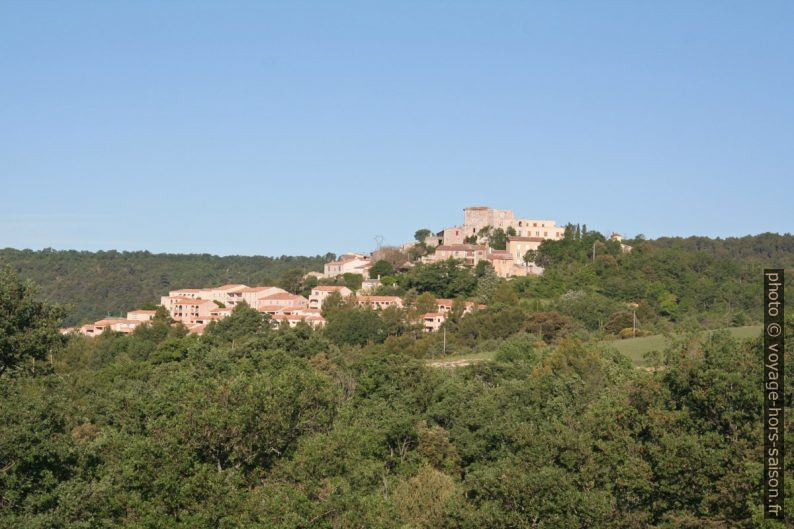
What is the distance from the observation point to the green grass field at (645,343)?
5639 centimetres

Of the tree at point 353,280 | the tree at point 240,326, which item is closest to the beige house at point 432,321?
the tree at point 240,326

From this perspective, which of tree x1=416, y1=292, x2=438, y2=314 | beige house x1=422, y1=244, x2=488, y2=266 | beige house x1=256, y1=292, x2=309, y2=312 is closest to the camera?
tree x1=416, y1=292, x2=438, y2=314

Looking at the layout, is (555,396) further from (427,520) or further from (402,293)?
(402,293)

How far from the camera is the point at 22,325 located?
2398 centimetres

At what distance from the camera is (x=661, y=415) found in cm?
2420

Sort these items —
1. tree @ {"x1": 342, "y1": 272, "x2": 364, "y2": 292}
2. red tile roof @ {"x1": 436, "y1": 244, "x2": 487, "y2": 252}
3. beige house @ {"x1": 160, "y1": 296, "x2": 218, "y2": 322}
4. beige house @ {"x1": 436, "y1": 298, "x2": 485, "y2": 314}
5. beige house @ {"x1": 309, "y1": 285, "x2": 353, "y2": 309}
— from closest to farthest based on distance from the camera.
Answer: beige house @ {"x1": 436, "y1": 298, "x2": 485, "y2": 314}
beige house @ {"x1": 309, "y1": 285, "x2": 353, "y2": 309}
beige house @ {"x1": 160, "y1": 296, "x2": 218, "y2": 322}
red tile roof @ {"x1": 436, "y1": 244, "x2": 487, "y2": 252}
tree @ {"x1": 342, "y1": 272, "x2": 364, "y2": 292}

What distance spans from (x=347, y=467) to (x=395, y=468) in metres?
8.51

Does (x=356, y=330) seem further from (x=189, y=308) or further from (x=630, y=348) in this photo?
(x=189, y=308)

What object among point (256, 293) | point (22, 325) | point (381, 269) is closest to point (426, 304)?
point (381, 269)

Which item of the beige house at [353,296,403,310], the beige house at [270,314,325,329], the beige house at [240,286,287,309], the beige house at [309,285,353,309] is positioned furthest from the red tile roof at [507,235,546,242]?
the beige house at [270,314,325,329]

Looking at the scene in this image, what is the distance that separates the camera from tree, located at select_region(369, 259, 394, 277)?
9450 centimetres

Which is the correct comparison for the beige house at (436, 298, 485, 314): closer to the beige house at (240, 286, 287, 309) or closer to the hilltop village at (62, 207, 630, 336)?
the hilltop village at (62, 207, 630, 336)

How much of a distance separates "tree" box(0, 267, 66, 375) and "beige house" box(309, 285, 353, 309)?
2477 inches

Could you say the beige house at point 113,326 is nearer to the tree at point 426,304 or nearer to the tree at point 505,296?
the tree at point 426,304
